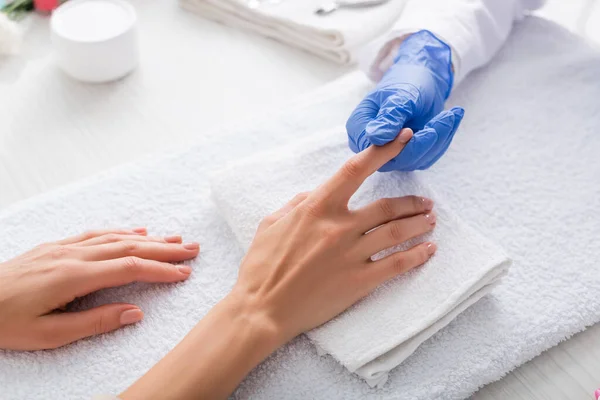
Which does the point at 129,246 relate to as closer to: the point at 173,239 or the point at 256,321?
the point at 173,239

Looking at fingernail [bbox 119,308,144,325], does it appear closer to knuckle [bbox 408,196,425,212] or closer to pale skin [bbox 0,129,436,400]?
pale skin [bbox 0,129,436,400]

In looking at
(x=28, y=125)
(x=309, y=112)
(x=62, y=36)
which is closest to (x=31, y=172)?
(x=28, y=125)

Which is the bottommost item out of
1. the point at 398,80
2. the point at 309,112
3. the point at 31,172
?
the point at 31,172

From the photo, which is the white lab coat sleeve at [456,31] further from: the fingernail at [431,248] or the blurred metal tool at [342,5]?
the fingernail at [431,248]

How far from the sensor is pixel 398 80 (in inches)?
35.4

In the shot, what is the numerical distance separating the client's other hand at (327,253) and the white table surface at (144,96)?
12.2 inches

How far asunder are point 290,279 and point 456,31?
0.53 m

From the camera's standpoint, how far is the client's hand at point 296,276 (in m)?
0.68

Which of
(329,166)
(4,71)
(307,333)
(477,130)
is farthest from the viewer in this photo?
(4,71)

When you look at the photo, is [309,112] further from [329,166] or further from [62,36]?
[62,36]

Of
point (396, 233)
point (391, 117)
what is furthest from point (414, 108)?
point (396, 233)

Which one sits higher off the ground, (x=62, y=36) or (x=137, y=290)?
(x=62, y=36)

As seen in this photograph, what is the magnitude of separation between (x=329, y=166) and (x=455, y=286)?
0.25 metres

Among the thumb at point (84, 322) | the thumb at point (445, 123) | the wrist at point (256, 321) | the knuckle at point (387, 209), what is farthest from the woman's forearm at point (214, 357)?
the thumb at point (445, 123)
